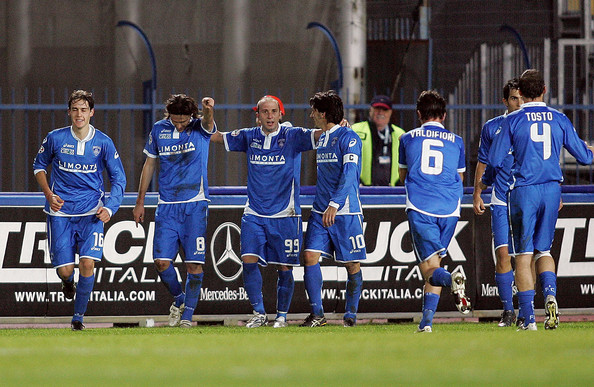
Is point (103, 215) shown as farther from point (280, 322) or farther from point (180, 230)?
point (280, 322)

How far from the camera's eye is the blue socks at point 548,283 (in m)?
8.20

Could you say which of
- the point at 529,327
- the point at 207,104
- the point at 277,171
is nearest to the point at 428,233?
the point at 529,327

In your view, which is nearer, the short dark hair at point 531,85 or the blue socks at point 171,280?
the short dark hair at point 531,85

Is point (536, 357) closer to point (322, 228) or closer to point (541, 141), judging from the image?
point (541, 141)

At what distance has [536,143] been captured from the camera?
27.1 feet

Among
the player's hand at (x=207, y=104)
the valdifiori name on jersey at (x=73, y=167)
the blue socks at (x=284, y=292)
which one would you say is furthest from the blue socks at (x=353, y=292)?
the valdifiori name on jersey at (x=73, y=167)

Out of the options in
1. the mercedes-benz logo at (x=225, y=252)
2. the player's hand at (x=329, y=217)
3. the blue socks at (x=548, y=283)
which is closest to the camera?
the blue socks at (x=548, y=283)

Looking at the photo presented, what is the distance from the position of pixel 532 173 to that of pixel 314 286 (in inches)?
89.5

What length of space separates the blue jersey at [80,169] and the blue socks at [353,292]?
7.20ft

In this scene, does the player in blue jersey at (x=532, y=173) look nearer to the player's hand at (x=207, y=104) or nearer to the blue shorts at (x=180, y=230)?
the player's hand at (x=207, y=104)

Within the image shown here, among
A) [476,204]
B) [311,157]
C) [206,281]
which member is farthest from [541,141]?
[311,157]

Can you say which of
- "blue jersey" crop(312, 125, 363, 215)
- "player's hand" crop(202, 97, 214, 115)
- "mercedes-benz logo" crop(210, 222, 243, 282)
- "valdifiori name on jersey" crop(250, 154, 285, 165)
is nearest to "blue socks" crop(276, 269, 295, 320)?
"blue jersey" crop(312, 125, 363, 215)

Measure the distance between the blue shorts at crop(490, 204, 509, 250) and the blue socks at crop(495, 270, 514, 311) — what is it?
28 centimetres

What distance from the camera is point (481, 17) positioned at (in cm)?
2270
